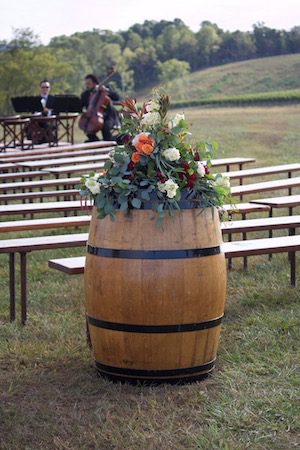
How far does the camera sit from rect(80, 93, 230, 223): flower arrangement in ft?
15.0

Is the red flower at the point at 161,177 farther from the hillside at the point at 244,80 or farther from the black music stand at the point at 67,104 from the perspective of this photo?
the hillside at the point at 244,80

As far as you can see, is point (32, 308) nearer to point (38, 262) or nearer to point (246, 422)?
point (38, 262)

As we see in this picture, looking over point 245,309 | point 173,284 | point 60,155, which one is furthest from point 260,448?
point 60,155

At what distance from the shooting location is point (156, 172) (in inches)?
182

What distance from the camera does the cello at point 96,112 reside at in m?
18.6

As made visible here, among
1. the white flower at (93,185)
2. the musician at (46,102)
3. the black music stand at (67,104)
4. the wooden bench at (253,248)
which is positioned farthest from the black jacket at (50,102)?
the white flower at (93,185)

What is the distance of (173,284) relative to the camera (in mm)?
4559

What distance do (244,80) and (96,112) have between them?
7299 centimetres

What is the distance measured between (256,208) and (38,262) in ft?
6.41

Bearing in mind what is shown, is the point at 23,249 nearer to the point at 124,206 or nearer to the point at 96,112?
the point at 124,206

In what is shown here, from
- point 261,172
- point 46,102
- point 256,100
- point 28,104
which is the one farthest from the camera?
point 256,100

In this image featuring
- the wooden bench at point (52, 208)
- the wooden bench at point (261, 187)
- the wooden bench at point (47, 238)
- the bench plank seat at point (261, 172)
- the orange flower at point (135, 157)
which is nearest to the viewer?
the orange flower at point (135, 157)

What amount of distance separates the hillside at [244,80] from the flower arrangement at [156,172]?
259ft

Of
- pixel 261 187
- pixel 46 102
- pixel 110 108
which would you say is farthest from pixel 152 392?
pixel 46 102
